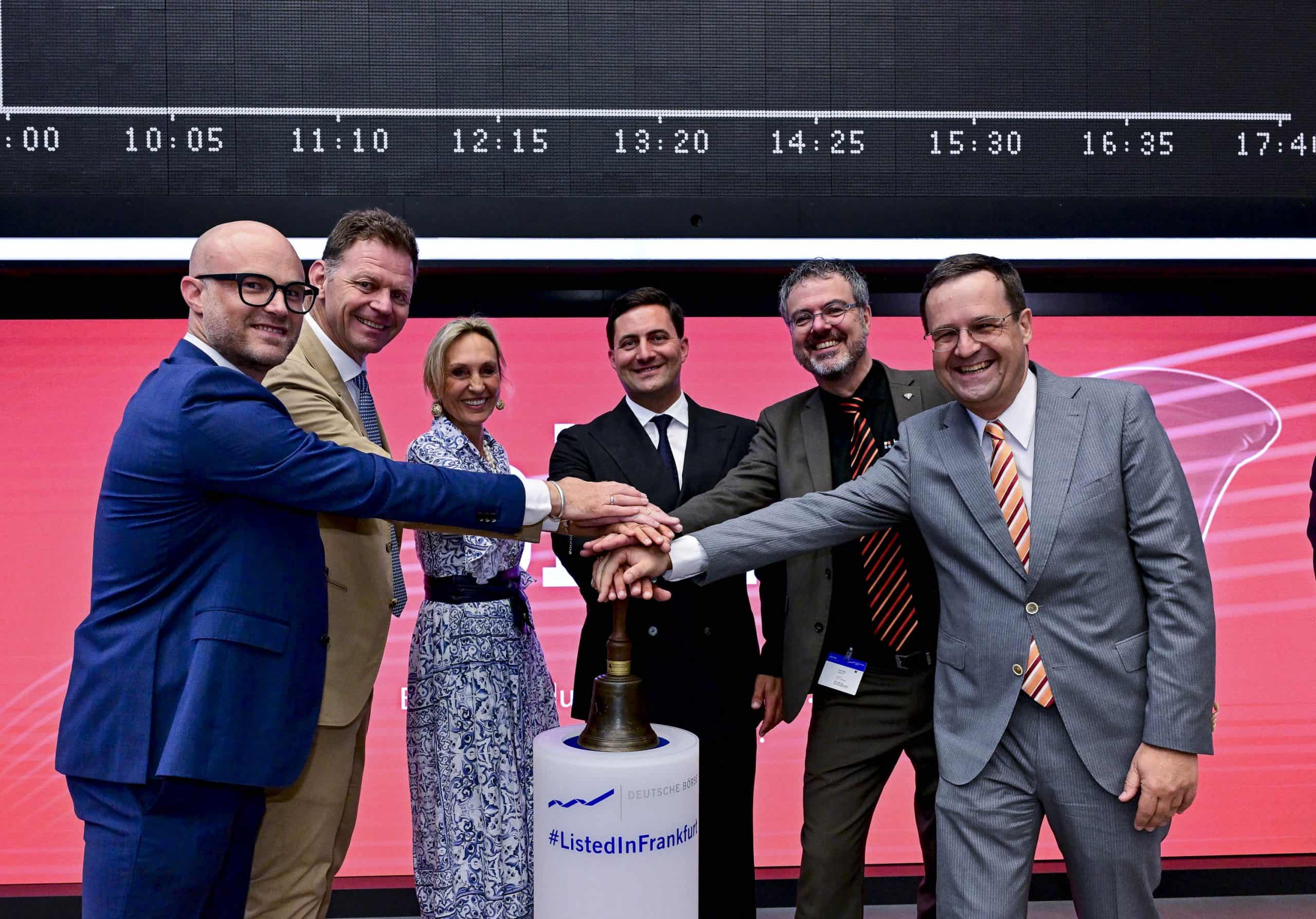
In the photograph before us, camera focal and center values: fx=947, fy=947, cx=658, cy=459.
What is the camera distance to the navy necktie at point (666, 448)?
8.29ft

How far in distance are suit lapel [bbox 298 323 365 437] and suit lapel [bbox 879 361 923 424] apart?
1.30m

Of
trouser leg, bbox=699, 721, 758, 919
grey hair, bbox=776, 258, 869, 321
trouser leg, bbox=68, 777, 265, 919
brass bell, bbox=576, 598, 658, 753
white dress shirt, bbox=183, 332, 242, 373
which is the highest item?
grey hair, bbox=776, 258, 869, 321

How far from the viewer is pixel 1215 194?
262 cm

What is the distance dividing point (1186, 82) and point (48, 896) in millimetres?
4286

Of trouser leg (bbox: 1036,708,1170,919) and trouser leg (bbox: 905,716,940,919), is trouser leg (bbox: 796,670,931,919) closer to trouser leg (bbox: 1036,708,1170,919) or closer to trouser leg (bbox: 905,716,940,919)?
trouser leg (bbox: 905,716,940,919)

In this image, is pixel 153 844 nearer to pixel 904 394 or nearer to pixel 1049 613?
pixel 1049 613

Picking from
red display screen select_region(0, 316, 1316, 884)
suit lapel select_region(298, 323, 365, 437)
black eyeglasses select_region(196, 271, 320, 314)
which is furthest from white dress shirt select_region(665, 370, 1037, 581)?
red display screen select_region(0, 316, 1316, 884)

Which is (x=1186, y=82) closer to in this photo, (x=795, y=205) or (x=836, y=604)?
(x=795, y=205)

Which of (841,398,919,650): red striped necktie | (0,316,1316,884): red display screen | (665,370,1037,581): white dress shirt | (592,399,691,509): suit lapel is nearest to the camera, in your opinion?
(665,370,1037,581): white dress shirt

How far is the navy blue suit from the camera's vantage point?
62.9 inches

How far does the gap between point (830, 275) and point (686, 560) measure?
2.89 feet

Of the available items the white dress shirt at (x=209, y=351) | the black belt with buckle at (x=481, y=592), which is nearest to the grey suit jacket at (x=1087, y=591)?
the black belt with buckle at (x=481, y=592)

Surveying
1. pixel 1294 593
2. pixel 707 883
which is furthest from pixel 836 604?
pixel 1294 593

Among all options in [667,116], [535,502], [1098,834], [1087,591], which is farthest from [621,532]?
[667,116]
